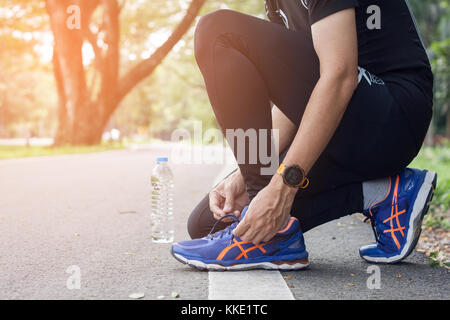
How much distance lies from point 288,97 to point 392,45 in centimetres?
52

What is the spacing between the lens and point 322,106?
202cm

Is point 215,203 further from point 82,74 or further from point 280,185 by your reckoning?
point 82,74

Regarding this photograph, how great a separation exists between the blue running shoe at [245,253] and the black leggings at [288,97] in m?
0.20

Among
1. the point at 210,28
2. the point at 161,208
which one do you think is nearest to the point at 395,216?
the point at 210,28

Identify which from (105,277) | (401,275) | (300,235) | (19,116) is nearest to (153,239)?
(105,277)

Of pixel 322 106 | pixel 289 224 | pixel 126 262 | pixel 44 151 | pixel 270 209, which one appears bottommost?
pixel 44 151

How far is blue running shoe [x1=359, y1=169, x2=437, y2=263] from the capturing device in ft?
7.61

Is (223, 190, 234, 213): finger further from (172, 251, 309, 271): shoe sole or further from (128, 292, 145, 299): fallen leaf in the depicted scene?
(128, 292, 145, 299): fallen leaf

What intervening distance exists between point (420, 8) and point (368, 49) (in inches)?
1101

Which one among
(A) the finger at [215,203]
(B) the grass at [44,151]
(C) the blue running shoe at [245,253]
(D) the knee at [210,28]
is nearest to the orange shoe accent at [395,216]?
(C) the blue running shoe at [245,253]

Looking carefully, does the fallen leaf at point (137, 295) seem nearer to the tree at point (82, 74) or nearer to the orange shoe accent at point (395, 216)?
the orange shoe accent at point (395, 216)

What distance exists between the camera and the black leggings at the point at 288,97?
220cm

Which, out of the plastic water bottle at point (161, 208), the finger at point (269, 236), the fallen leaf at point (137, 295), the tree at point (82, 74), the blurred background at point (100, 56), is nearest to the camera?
the fallen leaf at point (137, 295)

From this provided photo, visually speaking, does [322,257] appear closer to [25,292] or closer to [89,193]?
[25,292]
